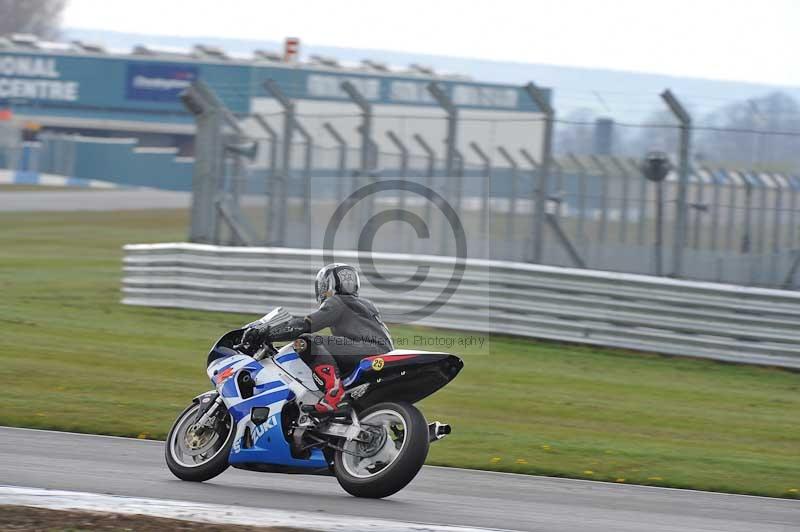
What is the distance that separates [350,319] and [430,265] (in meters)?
9.07

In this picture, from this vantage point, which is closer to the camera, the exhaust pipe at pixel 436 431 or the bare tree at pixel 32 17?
the exhaust pipe at pixel 436 431

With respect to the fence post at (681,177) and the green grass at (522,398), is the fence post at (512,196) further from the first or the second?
the fence post at (681,177)

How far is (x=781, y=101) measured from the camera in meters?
16.3

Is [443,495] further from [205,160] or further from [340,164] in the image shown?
[205,160]

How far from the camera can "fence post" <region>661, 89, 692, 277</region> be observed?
16.4 meters

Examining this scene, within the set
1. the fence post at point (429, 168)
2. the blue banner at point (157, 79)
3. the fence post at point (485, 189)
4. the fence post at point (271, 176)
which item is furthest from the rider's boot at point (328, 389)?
the blue banner at point (157, 79)

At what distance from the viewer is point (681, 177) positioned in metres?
16.5

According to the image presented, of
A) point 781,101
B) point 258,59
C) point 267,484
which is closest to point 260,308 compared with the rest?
point 781,101

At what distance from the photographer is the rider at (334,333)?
8.02 meters

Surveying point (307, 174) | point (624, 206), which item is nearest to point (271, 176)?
point (307, 174)

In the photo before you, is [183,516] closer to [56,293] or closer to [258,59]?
[56,293]

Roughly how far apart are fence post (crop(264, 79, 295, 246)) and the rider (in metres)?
11.7

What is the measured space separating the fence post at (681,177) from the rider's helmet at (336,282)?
30.0 ft

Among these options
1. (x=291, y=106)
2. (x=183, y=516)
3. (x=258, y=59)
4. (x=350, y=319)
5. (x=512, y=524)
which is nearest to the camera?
(x=183, y=516)
